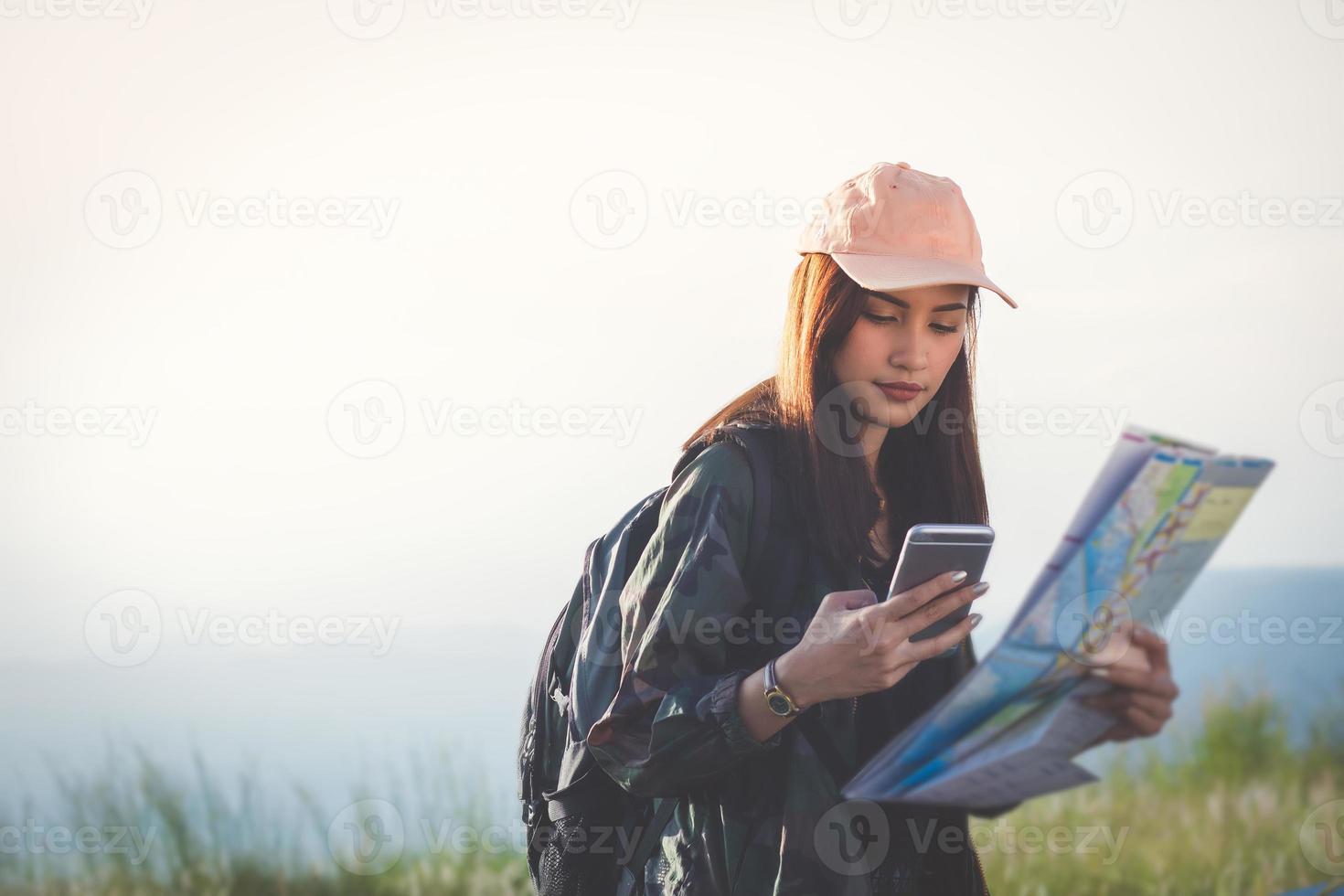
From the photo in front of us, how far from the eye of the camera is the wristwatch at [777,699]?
1302 mm

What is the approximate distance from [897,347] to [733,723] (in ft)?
1.64

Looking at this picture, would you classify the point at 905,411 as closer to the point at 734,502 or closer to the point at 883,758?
the point at 734,502

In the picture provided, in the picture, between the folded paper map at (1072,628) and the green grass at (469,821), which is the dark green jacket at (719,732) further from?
the green grass at (469,821)

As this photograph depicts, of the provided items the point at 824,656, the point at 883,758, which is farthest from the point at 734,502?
the point at 883,758

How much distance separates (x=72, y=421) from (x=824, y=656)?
9.57 feet

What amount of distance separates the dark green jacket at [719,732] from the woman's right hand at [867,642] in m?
0.09

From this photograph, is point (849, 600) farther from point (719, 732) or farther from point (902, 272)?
point (902, 272)

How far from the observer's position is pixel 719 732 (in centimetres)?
133

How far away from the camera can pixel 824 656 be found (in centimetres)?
127

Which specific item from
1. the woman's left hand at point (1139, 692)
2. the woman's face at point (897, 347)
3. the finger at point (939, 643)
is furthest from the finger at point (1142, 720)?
the woman's face at point (897, 347)

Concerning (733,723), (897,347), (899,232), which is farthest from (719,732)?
(899,232)

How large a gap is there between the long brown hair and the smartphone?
0.22m

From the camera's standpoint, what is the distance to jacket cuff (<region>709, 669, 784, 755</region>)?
4.35 feet

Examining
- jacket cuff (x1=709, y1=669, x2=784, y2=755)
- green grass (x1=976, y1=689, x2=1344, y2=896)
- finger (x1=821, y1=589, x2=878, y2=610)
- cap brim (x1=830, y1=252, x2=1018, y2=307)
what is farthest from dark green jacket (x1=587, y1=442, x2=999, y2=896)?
green grass (x1=976, y1=689, x2=1344, y2=896)
